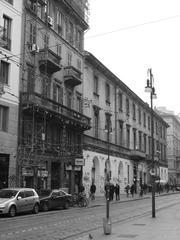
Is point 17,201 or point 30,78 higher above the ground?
point 30,78

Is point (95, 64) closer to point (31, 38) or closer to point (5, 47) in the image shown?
point (31, 38)

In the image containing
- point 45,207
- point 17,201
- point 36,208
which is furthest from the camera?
point 45,207

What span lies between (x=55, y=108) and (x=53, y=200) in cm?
1025

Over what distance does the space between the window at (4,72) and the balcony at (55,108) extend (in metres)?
2.07

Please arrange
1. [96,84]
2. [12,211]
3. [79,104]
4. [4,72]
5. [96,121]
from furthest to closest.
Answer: [96,84], [96,121], [79,104], [4,72], [12,211]

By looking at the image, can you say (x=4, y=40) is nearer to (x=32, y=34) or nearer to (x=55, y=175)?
(x=32, y=34)

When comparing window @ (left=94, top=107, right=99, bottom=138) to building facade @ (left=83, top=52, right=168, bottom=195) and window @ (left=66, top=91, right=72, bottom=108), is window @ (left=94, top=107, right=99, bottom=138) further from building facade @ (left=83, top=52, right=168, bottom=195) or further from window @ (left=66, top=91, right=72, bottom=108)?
window @ (left=66, top=91, right=72, bottom=108)

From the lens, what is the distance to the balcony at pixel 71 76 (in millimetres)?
43188

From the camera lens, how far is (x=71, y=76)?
43.0m

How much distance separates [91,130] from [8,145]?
59.1 ft

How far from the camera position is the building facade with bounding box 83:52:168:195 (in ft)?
162

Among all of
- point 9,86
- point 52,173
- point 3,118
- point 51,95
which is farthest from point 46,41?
point 52,173

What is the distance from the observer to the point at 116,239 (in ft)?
45.3

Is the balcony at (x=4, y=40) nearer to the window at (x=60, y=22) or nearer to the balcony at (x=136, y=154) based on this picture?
the window at (x=60, y=22)
